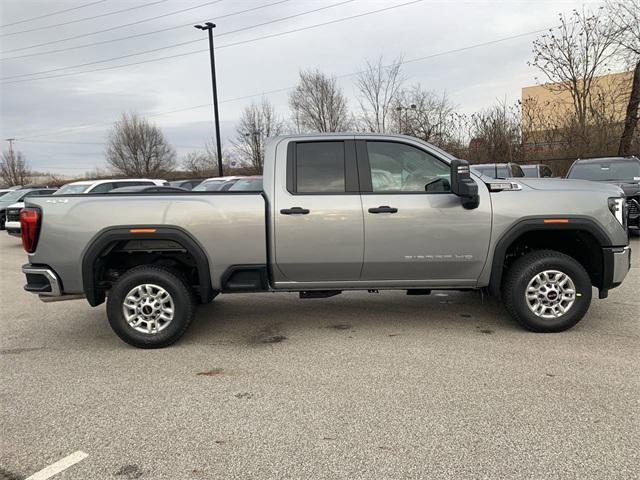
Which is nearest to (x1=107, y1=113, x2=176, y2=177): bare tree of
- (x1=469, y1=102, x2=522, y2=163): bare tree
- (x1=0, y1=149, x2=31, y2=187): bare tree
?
(x1=0, y1=149, x2=31, y2=187): bare tree

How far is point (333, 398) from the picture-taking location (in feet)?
11.8

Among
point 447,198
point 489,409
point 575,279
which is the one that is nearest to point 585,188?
point 575,279

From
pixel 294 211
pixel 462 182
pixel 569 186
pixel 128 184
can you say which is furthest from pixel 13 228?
pixel 569 186

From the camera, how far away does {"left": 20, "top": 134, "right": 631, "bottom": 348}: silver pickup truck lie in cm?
467

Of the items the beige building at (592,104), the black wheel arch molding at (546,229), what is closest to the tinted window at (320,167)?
the black wheel arch molding at (546,229)

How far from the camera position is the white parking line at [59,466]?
9.00 ft

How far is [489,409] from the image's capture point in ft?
11.0

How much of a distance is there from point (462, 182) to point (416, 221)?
57 centimetres

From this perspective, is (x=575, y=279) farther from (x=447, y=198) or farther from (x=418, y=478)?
(x=418, y=478)

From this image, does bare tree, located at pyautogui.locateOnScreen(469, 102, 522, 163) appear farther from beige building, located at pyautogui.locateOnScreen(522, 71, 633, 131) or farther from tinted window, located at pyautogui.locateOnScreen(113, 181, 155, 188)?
tinted window, located at pyautogui.locateOnScreen(113, 181, 155, 188)

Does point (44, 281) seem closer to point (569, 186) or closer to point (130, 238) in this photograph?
point (130, 238)

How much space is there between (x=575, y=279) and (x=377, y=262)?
77.2 inches

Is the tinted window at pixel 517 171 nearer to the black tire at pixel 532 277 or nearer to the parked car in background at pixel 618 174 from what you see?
the parked car in background at pixel 618 174

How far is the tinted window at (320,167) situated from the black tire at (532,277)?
197cm
